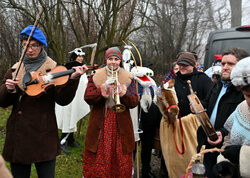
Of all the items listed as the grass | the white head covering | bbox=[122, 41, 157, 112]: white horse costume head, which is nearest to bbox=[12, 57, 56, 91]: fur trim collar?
bbox=[122, 41, 157, 112]: white horse costume head

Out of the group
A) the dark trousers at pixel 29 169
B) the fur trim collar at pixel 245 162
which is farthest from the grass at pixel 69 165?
the fur trim collar at pixel 245 162

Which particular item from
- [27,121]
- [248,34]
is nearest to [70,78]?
[27,121]

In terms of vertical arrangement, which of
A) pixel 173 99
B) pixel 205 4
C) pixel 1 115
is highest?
pixel 205 4

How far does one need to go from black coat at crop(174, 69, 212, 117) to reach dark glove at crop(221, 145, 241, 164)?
1679mm

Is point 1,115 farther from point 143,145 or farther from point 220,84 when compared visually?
point 220,84

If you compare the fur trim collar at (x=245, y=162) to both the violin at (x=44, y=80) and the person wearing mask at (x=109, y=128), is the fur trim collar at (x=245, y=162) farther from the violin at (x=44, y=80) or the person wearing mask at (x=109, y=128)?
the violin at (x=44, y=80)

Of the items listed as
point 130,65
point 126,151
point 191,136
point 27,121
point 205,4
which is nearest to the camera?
point 27,121

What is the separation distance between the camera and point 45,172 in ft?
7.46

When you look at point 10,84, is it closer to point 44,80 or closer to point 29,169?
point 44,80

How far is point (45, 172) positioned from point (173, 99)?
5.43ft

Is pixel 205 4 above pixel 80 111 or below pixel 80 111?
above

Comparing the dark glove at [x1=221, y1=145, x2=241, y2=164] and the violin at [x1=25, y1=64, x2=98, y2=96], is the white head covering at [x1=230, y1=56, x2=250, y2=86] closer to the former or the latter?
the dark glove at [x1=221, y1=145, x2=241, y2=164]

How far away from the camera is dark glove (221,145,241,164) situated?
1639 mm

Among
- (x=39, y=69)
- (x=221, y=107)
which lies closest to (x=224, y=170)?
(x=221, y=107)
